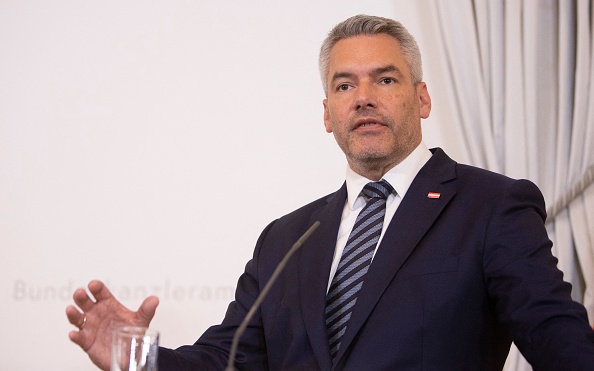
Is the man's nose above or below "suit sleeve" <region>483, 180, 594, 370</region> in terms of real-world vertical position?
above

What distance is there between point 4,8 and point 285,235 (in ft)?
6.28

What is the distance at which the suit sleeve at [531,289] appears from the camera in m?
1.78

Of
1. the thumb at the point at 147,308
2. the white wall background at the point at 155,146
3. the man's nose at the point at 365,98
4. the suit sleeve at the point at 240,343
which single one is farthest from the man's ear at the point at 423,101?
the thumb at the point at 147,308

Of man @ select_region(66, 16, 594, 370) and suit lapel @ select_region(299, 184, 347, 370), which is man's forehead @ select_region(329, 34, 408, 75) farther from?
suit lapel @ select_region(299, 184, 347, 370)

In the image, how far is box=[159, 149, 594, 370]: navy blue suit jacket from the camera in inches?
75.9

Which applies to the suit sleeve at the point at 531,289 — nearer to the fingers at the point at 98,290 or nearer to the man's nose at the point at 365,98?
the man's nose at the point at 365,98

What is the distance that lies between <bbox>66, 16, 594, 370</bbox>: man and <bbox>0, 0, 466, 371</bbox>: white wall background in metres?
0.75

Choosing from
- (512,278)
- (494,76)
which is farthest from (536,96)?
(512,278)

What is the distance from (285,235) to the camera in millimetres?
2615

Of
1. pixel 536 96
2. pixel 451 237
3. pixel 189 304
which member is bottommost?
pixel 189 304

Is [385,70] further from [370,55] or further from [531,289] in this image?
[531,289]

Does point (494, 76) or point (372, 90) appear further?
point (494, 76)

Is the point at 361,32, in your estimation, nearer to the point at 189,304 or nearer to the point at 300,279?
the point at 300,279

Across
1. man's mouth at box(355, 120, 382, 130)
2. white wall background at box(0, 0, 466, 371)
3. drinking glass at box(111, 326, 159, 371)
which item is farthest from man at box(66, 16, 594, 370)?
white wall background at box(0, 0, 466, 371)
